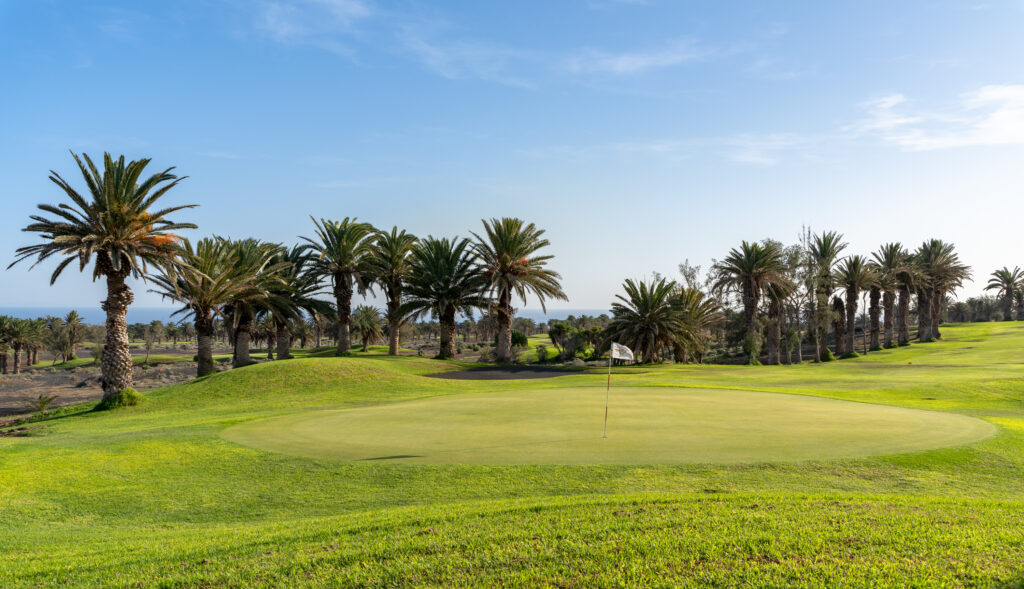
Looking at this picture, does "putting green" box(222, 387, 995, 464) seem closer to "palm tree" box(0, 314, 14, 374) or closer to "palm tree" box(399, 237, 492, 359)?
"palm tree" box(399, 237, 492, 359)

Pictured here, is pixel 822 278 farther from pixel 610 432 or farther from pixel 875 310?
pixel 610 432

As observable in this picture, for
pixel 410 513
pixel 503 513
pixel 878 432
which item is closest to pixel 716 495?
pixel 503 513

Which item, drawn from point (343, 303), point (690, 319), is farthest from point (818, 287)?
point (343, 303)

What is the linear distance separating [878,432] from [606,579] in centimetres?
1219

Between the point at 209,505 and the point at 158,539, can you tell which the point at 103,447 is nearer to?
the point at 209,505

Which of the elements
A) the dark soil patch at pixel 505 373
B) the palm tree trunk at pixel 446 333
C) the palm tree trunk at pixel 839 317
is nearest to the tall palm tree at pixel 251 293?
the palm tree trunk at pixel 446 333

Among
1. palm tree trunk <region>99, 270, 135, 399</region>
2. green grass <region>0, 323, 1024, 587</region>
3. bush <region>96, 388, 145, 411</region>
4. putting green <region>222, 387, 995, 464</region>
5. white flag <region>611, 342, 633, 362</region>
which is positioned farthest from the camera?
palm tree trunk <region>99, 270, 135, 399</region>

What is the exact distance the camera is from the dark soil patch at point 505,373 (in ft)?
124

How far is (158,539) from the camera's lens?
831 cm

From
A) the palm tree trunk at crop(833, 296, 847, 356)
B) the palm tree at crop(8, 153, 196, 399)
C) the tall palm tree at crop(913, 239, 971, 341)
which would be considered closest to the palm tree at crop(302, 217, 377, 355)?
the palm tree at crop(8, 153, 196, 399)

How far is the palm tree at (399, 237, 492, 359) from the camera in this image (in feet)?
163

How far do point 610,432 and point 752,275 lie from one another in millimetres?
46876

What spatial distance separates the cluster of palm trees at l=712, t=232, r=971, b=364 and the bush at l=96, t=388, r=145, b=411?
1913 inches

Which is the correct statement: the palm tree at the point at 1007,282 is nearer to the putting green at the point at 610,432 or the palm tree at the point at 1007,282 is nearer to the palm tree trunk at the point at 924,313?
the palm tree trunk at the point at 924,313
